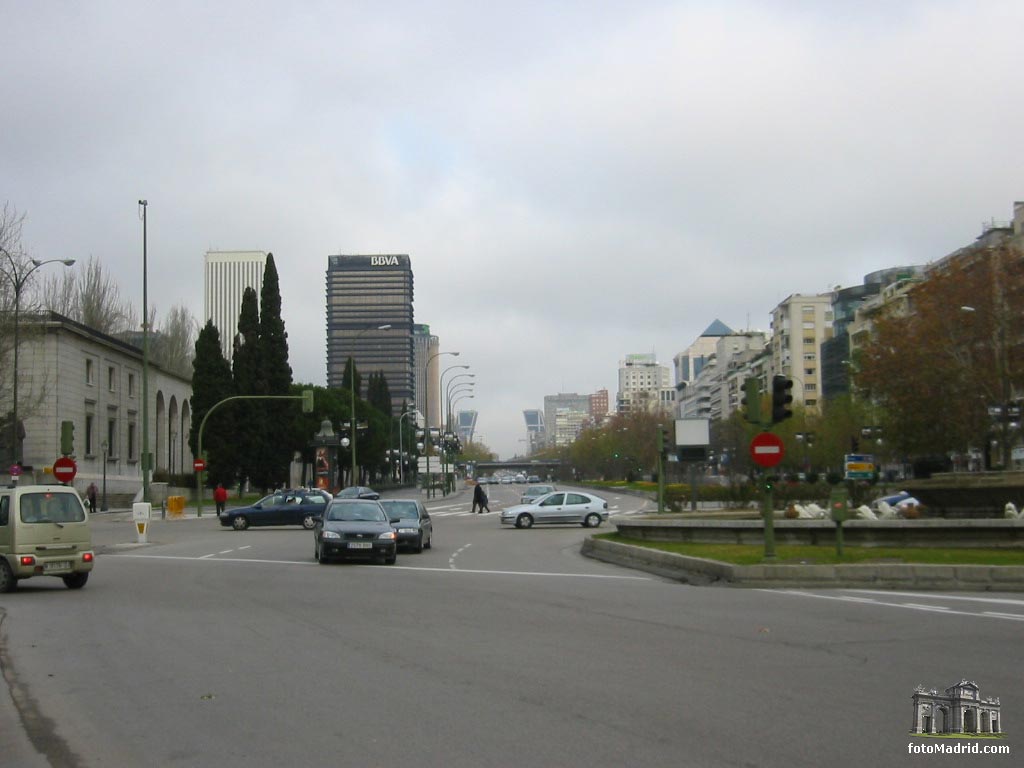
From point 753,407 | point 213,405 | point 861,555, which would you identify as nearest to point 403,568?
point 753,407

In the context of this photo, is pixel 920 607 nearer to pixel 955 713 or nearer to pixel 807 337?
pixel 955 713

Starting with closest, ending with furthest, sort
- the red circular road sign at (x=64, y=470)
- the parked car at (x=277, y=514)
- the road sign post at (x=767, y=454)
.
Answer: the road sign post at (x=767, y=454) < the red circular road sign at (x=64, y=470) < the parked car at (x=277, y=514)

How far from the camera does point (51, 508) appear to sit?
17.8 m

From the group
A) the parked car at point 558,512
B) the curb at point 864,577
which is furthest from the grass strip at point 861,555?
the parked car at point 558,512

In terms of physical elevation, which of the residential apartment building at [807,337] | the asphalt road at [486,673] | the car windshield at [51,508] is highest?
the residential apartment building at [807,337]

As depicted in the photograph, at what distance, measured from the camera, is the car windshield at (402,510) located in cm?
2820

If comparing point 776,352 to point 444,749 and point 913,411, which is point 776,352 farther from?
point 444,749

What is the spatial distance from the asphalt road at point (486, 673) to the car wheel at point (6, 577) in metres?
0.42

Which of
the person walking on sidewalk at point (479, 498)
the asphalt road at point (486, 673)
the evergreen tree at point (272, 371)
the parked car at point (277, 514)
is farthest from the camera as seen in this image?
the evergreen tree at point (272, 371)

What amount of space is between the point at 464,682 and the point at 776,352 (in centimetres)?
A: 14713

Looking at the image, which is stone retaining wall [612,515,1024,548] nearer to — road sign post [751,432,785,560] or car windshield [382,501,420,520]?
road sign post [751,432,785,560]

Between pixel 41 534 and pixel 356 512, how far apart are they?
845 centimetres

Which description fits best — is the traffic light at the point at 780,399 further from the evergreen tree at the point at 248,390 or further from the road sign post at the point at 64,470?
the evergreen tree at the point at 248,390

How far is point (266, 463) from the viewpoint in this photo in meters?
76.9
